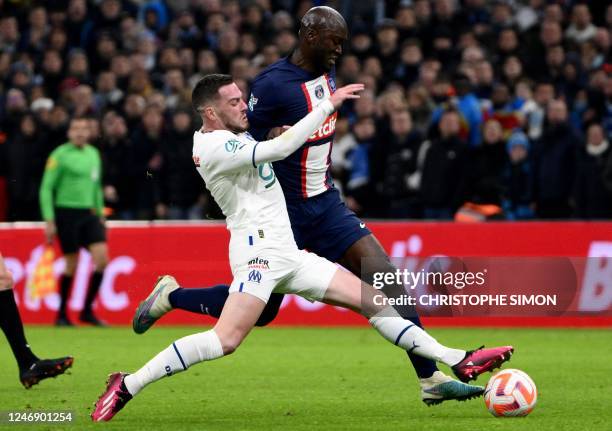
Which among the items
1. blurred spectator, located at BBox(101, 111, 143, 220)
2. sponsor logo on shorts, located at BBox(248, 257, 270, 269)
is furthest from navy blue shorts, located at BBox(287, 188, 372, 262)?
blurred spectator, located at BBox(101, 111, 143, 220)

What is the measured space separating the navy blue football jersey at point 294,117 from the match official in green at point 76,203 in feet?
22.7

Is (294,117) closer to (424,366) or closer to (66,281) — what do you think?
(424,366)

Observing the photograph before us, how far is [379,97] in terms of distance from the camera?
18.1 metres

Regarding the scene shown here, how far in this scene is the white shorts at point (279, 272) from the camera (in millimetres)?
7590

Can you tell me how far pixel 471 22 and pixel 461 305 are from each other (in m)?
8.42

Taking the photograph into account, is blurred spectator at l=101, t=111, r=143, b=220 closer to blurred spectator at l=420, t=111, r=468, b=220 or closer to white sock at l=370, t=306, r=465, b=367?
blurred spectator at l=420, t=111, r=468, b=220

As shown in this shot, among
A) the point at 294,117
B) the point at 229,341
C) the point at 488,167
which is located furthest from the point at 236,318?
the point at 488,167

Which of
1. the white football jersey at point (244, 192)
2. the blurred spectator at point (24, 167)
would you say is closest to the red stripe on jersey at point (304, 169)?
the white football jersey at point (244, 192)

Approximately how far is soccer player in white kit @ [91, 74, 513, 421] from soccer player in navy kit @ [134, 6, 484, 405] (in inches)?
24.4

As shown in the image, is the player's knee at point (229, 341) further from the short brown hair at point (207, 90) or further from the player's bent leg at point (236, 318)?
the short brown hair at point (207, 90)

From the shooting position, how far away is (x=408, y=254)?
15266 mm

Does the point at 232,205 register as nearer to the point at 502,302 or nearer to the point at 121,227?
the point at 502,302

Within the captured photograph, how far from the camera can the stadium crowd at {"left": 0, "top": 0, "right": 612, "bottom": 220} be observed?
1631 cm

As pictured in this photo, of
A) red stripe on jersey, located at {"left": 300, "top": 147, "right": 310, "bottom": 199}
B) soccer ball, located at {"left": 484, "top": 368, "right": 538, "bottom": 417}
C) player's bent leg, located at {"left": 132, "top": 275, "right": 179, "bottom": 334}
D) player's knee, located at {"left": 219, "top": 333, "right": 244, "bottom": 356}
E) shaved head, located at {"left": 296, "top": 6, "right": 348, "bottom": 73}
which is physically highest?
shaved head, located at {"left": 296, "top": 6, "right": 348, "bottom": 73}
